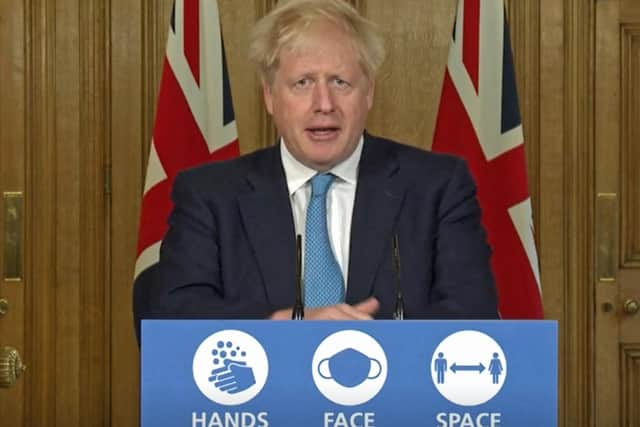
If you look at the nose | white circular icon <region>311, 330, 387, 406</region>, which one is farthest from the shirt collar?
white circular icon <region>311, 330, 387, 406</region>

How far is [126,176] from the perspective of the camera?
4355mm

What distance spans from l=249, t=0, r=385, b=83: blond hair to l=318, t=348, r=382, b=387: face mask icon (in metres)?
0.92

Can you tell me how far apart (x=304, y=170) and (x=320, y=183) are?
0.18 feet

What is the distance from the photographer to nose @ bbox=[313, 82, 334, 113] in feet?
7.61

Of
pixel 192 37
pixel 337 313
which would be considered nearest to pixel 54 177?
pixel 192 37

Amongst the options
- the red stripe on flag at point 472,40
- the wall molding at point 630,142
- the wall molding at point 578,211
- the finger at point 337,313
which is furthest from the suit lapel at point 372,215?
the wall molding at point 630,142

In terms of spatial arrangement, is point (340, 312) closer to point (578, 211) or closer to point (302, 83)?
point (302, 83)

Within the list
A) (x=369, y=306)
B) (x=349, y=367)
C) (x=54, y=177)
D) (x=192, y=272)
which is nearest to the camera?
(x=349, y=367)

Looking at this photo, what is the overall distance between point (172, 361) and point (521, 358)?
0.50 metres

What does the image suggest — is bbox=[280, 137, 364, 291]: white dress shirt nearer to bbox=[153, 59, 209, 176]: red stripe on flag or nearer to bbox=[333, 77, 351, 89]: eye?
bbox=[333, 77, 351, 89]: eye

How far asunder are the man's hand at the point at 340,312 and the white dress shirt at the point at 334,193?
10.3 inches

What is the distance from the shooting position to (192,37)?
13.1 feet

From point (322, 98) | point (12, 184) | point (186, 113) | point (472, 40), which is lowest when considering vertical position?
point (12, 184)

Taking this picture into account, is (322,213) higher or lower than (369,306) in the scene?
higher
